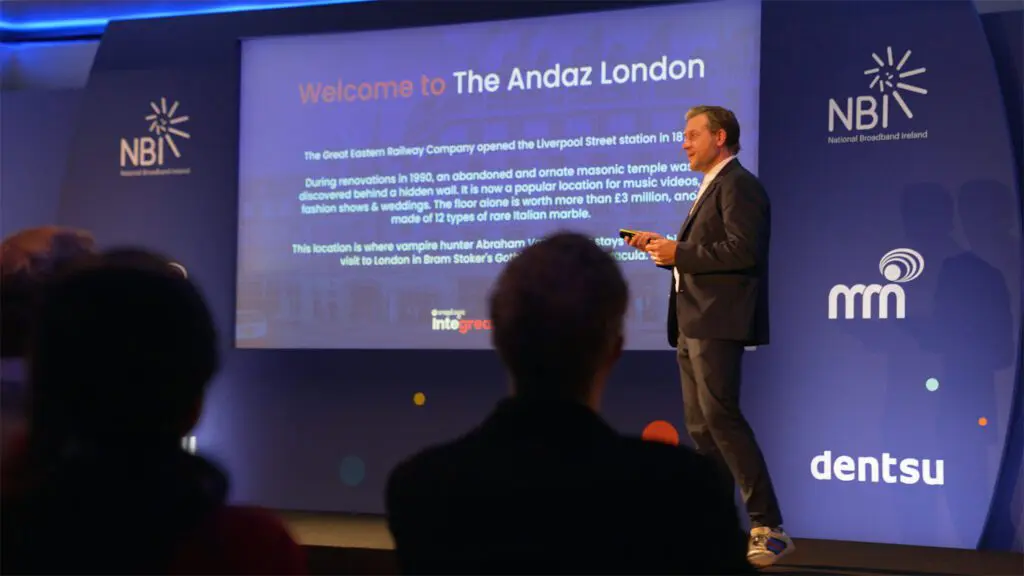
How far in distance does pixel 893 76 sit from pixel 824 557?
1775 mm

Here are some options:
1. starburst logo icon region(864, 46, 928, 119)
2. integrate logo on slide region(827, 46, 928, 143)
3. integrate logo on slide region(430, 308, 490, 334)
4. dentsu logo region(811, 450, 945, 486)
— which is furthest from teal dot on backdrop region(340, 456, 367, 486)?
starburst logo icon region(864, 46, 928, 119)

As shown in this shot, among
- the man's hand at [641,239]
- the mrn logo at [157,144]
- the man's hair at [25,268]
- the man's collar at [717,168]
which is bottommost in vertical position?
the man's hair at [25,268]

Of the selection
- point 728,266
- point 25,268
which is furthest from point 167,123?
point 25,268

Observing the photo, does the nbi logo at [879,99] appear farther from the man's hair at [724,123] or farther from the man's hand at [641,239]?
the man's hand at [641,239]

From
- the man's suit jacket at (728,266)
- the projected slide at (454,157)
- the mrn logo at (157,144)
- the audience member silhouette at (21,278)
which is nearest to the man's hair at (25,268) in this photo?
the audience member silhouette at (21,278)

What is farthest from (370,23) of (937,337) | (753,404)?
(937,337)

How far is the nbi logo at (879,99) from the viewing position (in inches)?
154

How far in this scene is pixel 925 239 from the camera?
385 cm

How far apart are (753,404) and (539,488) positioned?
10.1ft

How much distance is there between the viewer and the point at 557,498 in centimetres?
115

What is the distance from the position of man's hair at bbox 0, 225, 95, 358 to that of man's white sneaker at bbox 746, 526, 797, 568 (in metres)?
2.21

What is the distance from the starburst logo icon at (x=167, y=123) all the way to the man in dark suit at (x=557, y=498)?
13.5 feet

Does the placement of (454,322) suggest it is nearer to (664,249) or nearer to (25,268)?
(664,249)

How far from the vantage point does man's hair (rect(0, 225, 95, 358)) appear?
1523 millimetres
